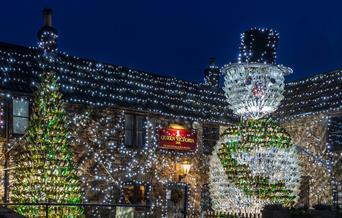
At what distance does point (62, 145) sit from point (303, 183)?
11.6 meters

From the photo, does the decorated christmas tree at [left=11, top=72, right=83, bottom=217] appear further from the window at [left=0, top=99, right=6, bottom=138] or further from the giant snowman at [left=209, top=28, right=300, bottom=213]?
the giant snowman at [left=209, top=28, right=300, bottom=213]

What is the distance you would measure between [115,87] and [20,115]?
14.9 feet

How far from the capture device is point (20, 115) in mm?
19219

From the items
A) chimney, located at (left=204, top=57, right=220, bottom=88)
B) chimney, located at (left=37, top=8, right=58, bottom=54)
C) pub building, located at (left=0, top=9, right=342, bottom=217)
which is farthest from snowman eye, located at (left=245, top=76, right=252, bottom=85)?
chimney, located at (left=204, top=57, right=220, bottom=88)

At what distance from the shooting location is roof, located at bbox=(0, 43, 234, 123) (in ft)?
65.8

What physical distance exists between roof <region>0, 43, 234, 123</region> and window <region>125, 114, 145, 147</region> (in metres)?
0.56

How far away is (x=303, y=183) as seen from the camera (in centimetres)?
2345

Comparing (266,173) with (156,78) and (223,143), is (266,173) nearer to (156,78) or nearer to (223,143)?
(223,143)

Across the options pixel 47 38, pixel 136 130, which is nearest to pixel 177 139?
pixel 136 130

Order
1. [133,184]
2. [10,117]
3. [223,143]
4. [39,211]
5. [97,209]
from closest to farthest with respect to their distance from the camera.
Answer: [39,211] < [223,143] < [10,117] < [97,209] < [133,184]

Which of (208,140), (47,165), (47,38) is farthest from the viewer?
(208,140)

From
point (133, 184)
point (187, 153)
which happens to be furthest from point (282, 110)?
point (133, 184)

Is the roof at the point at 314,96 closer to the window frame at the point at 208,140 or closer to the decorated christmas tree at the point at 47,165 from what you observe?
the window frame at the point at 208,140

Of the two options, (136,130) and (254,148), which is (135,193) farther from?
(254,148)
